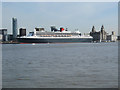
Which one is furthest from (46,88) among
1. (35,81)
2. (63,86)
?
(35,81)

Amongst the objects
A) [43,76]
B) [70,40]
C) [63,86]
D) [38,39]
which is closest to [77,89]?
[63,86]

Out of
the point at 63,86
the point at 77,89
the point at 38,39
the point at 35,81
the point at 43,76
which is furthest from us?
the point at 38,39

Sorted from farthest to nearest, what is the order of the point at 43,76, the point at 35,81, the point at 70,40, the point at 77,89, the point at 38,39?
the point at 70,40, the point at 38,39, the point at 43,76, the point at 35,81, the point at 77,89

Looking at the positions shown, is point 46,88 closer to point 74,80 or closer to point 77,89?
point 77,89

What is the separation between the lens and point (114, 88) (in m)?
8.48

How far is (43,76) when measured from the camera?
11164 mm

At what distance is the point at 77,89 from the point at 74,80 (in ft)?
5.57

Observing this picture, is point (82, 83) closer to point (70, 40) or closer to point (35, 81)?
point (35, 81)

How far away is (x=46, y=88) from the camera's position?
862 centimetres

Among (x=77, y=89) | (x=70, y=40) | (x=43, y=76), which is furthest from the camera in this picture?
(x=70, y=40)

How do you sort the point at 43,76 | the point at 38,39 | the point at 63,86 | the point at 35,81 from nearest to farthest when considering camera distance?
1. the point at 63,86
2. the point at 35,81
3. the point at 43,76
4. the point at 38,39

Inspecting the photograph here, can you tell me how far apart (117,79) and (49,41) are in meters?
89.2

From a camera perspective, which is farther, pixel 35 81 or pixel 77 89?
pixel 35 81

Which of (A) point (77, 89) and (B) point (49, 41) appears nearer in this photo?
(A) point (77, 89)
